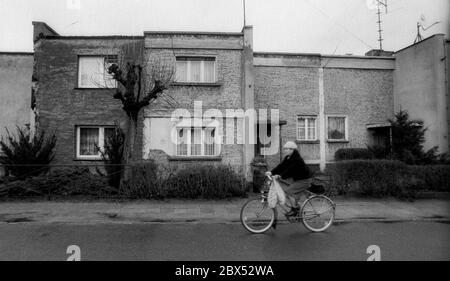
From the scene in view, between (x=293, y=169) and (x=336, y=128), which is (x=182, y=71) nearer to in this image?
(x=336, y=128)

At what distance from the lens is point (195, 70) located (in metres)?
15.5

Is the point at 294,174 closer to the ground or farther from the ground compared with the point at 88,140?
closer to the ground

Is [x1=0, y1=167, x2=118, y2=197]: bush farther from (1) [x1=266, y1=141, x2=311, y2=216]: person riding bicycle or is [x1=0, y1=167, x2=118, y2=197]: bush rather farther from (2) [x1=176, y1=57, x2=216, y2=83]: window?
(1) [x1=266, y1=141, x2=311, y2=216]: person riding bicycle

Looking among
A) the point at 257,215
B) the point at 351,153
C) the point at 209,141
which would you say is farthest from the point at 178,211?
the point at 351,153

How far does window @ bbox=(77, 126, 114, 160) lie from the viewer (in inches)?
606

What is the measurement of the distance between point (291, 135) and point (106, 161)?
9.50m

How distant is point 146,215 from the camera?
909 cm

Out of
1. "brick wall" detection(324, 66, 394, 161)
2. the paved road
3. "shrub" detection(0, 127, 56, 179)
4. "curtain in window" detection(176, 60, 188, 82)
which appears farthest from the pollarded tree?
"brick wall" detection(324, 66, 394, 161)

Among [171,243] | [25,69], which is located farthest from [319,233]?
[25,69]

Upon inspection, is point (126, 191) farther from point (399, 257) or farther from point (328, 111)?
point (328, 111)

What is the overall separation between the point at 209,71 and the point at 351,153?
8541 mm

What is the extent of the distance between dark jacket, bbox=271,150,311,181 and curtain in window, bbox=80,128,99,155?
424 inches
